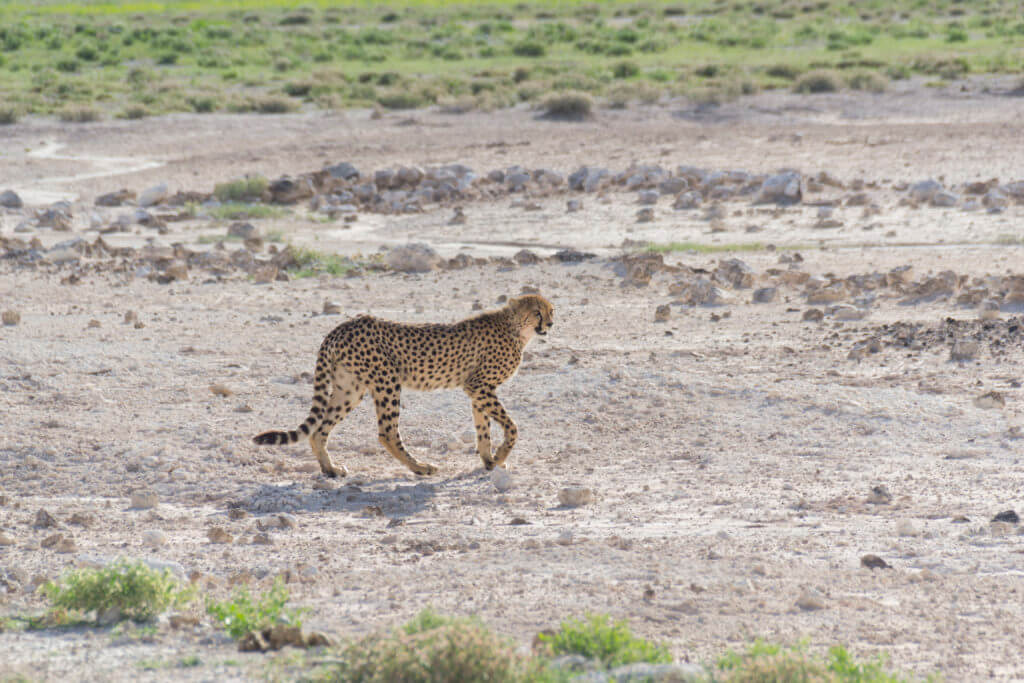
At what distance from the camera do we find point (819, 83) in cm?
3058

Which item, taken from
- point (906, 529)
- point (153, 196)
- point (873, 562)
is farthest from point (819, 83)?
point (873, 562)

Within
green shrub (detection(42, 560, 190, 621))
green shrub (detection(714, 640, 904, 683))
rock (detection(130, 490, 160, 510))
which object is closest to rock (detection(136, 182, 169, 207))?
rock (detection(130, 490, 160, 510))

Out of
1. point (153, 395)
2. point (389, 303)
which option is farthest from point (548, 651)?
point (389, 303)

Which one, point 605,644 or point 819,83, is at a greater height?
point 819,83

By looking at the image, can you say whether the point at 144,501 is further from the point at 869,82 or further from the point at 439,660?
the point at 869,82

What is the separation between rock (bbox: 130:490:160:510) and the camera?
24.6 ft

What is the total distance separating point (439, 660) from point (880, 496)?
147 inches

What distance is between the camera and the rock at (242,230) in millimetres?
17062

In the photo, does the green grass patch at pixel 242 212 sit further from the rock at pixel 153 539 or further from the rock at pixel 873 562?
the rock at pixel 873 562

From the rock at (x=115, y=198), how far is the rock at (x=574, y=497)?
14.1 m

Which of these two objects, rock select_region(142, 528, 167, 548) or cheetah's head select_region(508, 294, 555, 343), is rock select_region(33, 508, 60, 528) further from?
cheetah's head select_region(508, 294, 555, 343)

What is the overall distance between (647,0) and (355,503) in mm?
64747

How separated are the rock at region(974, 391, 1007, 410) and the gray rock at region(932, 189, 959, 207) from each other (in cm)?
857

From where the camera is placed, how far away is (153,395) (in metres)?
9.88
